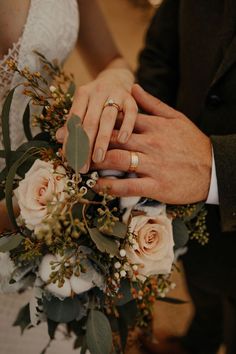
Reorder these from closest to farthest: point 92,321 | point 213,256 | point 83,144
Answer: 1. point 83,144
2. point 92,321
3. point 213,256

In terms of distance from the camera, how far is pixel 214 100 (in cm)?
90

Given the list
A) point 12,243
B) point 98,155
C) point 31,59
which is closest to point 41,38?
point 31,59

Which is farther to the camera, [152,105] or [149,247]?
[152,105]

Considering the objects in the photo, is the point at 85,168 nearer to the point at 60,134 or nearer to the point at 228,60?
the point at 60,134

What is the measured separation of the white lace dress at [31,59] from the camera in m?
0.84

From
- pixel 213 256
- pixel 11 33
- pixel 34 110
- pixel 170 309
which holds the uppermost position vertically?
pixel 11 33

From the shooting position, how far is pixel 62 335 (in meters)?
0.88

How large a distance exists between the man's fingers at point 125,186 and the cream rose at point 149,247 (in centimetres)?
4

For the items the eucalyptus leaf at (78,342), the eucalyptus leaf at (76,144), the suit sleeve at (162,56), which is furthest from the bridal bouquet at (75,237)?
the suit sleeve at (162,56)

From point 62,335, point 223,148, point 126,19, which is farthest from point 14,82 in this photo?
point 126,19

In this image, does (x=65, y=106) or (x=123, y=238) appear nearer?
(x=123, y=238)

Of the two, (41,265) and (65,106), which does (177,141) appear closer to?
(65,106)

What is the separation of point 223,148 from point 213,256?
18.7 inches

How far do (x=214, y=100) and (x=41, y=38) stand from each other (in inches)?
16.8
